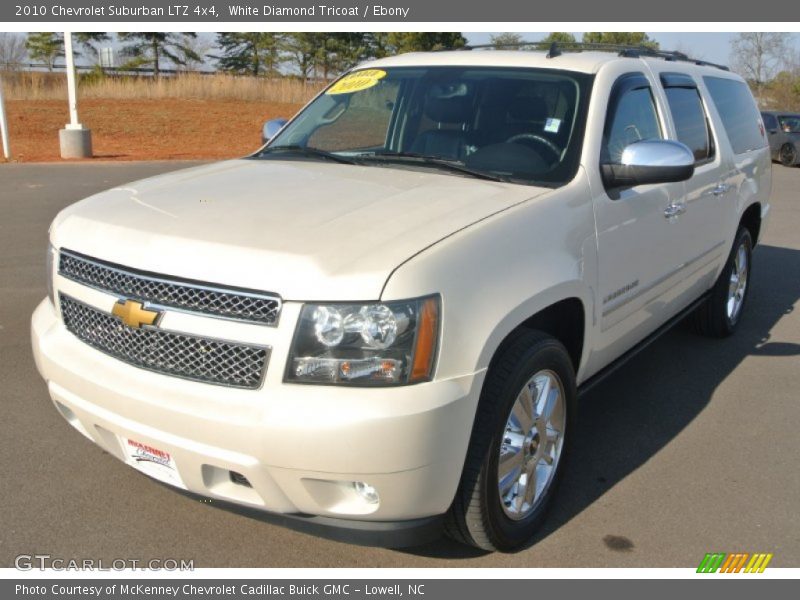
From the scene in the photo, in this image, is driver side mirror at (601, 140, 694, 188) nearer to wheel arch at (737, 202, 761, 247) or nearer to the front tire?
the front tire

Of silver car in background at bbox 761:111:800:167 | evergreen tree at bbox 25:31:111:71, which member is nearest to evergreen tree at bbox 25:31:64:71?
evergreen tree at bbox 25:31:111:71

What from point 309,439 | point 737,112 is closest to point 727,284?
point 737,112

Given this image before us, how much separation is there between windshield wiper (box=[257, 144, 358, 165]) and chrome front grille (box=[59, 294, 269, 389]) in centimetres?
157

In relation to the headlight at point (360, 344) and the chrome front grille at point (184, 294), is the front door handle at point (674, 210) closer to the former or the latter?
the headlight at point (360, 344)

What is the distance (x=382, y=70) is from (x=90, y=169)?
497 inches

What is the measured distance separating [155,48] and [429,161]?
61.9 metres

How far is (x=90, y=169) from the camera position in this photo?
15734 millimetres

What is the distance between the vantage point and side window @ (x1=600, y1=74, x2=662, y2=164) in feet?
12.7

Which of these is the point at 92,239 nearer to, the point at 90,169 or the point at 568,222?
the point at 568,222

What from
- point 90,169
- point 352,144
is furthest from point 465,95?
point 90,169

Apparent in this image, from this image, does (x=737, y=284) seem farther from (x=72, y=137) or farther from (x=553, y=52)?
(x=72, y=137)

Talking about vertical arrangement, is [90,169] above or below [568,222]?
below

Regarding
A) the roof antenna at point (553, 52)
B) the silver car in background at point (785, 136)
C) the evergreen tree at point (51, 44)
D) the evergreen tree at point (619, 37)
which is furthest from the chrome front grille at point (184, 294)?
the evergreen tree at point (51, 44)
